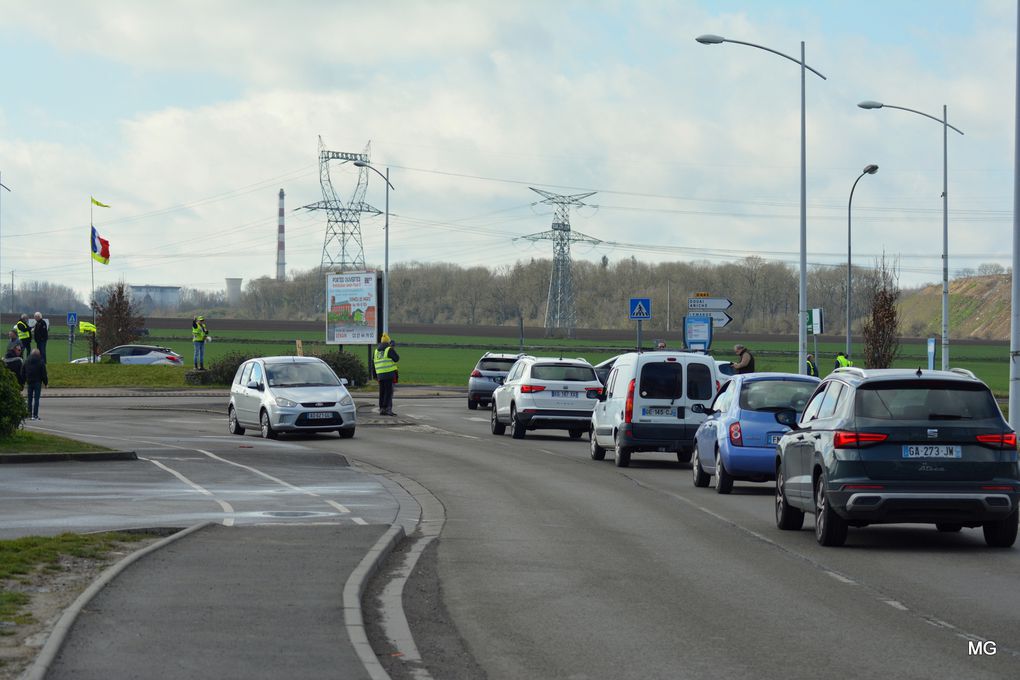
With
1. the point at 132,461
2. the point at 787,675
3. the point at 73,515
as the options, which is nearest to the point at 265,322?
the point at 132,461

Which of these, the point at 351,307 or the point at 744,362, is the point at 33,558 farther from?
the point at 351,307

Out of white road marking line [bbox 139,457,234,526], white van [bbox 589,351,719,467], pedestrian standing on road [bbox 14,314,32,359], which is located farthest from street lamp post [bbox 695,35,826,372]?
pedestrian standing on road [bbox 14,314,32,359]

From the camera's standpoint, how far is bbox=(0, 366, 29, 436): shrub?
24.0 m

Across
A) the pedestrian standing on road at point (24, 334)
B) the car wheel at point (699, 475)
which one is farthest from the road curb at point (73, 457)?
the pedestrian standing on road at point (24, 334)

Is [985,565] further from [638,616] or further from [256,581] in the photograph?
[256,581]

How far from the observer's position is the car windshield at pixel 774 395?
19.5 m

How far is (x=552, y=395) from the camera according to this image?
31.1 meters

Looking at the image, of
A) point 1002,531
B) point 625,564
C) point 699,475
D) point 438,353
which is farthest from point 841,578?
point 438,353

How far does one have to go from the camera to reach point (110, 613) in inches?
348

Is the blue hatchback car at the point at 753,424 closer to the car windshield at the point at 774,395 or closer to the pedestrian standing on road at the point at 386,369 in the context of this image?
the car windshield at the point at 774,395

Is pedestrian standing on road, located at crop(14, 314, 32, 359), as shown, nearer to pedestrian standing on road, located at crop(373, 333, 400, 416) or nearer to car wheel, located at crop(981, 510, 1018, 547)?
pedestrian standing on road, located at crop(373, 333, 400, 416)

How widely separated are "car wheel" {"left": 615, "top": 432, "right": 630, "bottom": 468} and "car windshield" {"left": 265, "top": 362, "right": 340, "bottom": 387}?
829 cm

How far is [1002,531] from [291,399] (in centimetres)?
1873

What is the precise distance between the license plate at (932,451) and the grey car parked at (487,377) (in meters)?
30.7
